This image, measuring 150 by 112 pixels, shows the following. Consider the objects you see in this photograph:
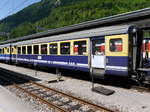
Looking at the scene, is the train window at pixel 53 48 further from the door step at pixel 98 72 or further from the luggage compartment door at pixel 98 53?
the door step at pixel 98 72

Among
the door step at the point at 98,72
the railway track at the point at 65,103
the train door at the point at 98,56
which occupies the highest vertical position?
the train door at the point at 98,56

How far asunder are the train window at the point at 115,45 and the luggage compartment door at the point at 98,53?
65 cm

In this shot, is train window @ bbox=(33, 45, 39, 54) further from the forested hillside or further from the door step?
the forested hillside

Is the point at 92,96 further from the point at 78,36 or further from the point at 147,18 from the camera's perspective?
the point at 147,18

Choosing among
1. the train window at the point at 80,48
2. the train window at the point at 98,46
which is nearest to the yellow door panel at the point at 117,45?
the train window at the point at 98,46

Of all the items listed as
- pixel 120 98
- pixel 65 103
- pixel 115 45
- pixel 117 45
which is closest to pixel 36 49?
pixel 115 45

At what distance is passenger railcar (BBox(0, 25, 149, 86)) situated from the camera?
9320 mm

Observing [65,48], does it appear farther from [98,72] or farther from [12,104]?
[12,104]

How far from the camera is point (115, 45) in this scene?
9.62 metres

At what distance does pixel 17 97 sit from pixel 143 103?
5932mm

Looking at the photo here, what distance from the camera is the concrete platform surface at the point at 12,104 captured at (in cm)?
707

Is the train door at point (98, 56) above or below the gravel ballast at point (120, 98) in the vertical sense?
above

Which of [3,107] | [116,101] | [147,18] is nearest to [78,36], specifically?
[147,18]

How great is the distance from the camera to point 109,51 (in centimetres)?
995
